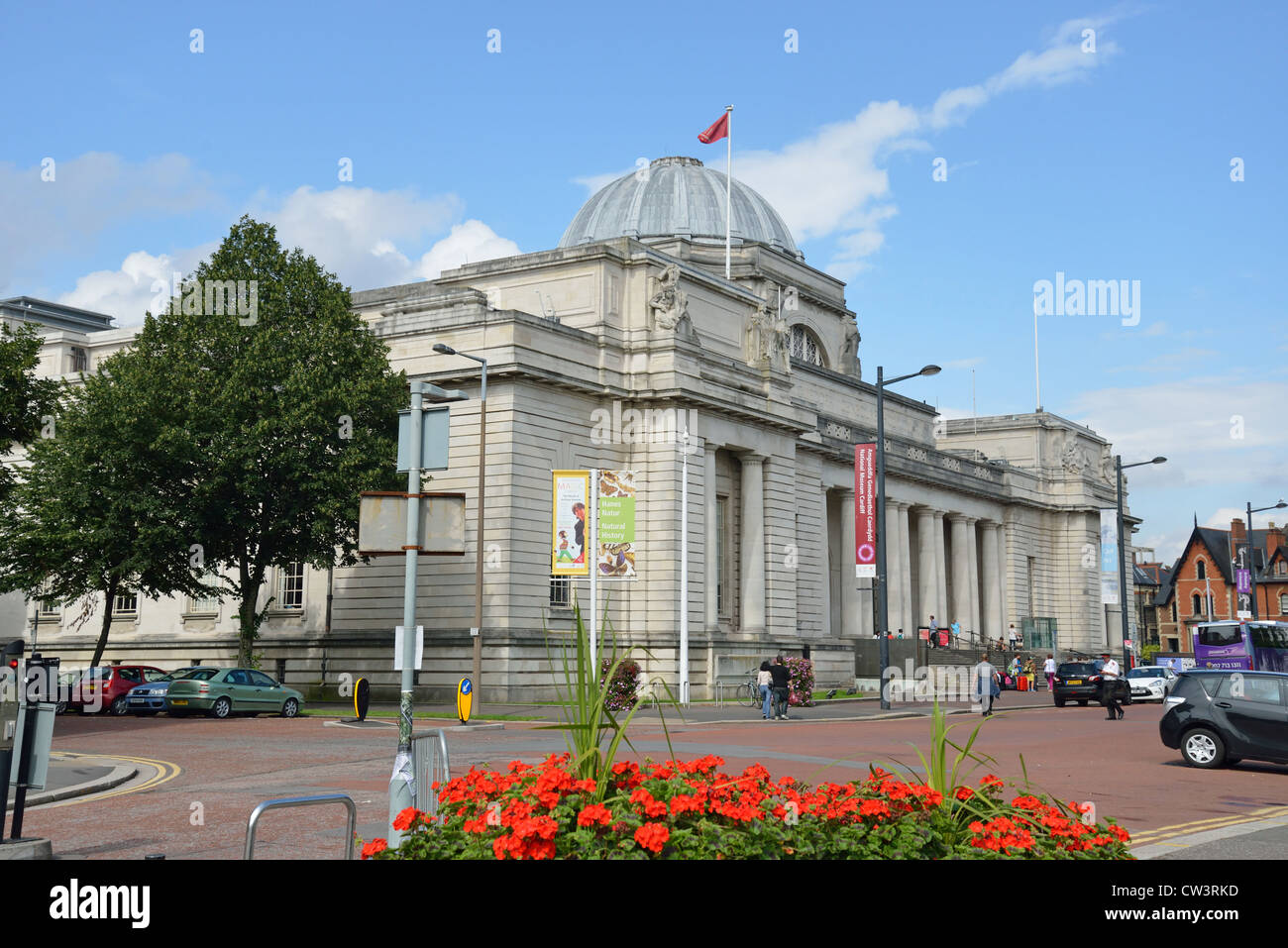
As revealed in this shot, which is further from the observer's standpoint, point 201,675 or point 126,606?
point 126,606

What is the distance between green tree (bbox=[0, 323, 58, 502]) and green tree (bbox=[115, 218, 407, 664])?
15.1 feet

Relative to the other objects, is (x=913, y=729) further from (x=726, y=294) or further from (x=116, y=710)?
(x=726, y=294)

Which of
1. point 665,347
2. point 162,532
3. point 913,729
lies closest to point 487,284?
point 665,347

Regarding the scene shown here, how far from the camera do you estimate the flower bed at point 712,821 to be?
620 cm

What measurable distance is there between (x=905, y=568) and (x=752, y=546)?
2124 cm

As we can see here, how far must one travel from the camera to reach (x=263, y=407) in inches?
1521

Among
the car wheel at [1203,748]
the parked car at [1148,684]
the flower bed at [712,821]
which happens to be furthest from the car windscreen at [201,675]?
the parked car at [1148,684]

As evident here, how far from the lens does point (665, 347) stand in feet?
160

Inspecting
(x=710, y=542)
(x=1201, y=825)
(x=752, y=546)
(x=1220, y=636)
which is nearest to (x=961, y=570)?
(x=752, y=546)

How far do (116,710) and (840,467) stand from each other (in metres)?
39.6

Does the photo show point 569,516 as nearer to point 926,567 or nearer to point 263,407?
point 263,407

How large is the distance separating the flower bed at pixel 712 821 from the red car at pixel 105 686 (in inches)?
1365

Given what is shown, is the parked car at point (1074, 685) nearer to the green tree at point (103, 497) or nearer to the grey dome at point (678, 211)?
the green tree at point (103, 497)
